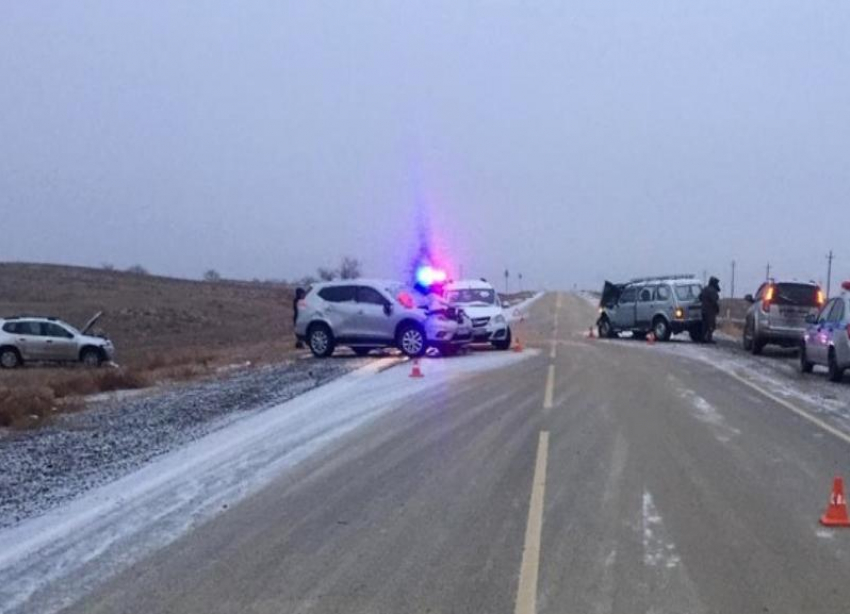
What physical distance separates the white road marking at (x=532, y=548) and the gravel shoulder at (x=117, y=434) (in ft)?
13.5

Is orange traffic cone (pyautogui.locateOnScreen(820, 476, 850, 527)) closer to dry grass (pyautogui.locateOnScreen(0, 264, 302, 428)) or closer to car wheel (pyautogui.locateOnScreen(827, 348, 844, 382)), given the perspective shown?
dry grass (pyautogui.locateOnScreen(0, 264, 302, 428))

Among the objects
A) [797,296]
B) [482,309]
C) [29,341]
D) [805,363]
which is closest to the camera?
[805,363]

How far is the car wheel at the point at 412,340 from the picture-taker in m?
27.1

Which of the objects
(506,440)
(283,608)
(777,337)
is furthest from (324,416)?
(777,337)

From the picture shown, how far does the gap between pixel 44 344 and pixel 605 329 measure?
18540 mm

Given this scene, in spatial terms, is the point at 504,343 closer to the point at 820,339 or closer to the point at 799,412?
the point at 820,339

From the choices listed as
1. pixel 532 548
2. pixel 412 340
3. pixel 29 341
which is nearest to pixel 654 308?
pixel 412 340

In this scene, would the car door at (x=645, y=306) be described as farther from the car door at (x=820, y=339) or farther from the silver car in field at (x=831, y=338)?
the car door at (x=820, y=339)

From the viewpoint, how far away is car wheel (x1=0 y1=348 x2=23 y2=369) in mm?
34875

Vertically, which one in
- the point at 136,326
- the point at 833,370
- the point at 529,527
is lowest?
the point at 529,527

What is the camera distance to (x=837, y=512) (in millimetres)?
8906

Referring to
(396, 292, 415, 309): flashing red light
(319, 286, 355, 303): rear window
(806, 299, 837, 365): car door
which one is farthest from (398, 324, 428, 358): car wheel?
(806, 299, 837, 365): car door

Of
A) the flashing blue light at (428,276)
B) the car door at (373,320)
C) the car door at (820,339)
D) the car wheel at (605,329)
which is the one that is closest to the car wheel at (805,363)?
the car door at (820,339)

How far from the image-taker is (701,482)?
34.9ft
